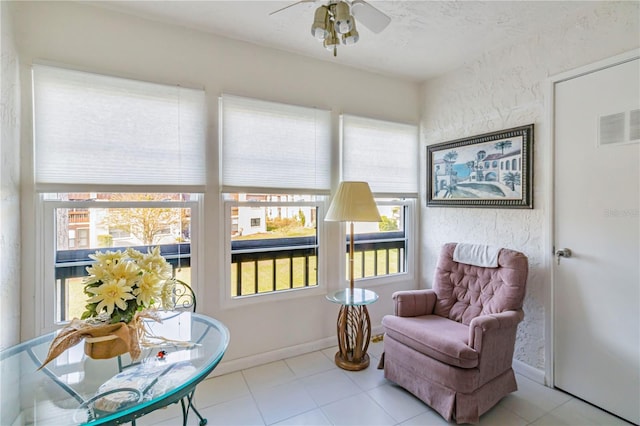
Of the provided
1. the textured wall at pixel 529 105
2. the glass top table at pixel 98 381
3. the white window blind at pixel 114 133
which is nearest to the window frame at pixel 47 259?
the white window blind at pixel 114 133

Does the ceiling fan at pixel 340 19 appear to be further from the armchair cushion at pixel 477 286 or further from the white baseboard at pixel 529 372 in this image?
the white baseboard at pixel 529 372

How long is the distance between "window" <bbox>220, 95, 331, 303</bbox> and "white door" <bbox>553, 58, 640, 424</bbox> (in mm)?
1859

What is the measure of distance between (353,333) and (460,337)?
880mm

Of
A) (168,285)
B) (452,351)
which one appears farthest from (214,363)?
(452,351)

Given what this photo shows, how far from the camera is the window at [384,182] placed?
2.99 meters

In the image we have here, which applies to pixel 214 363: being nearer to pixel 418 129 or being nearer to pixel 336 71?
pixel 336 71

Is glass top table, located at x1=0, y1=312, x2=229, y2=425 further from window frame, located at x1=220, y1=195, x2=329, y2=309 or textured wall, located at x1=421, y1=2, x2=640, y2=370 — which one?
textured wall, located at x1=421, y1=2, x2=640, y2=370

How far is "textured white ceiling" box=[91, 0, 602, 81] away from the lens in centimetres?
203

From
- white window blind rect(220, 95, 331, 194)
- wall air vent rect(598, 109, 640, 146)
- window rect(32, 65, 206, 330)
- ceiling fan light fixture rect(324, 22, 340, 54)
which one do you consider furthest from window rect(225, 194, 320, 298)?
wall air vent rect(598, 109, 640, 146)

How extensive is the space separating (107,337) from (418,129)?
3.25 metres

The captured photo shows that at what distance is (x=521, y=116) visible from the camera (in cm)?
243

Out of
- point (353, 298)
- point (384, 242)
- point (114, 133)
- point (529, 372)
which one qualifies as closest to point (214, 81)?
point (114, 133)

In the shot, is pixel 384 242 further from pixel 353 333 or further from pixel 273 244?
pixel 273 244

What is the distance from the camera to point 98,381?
1.24 m
